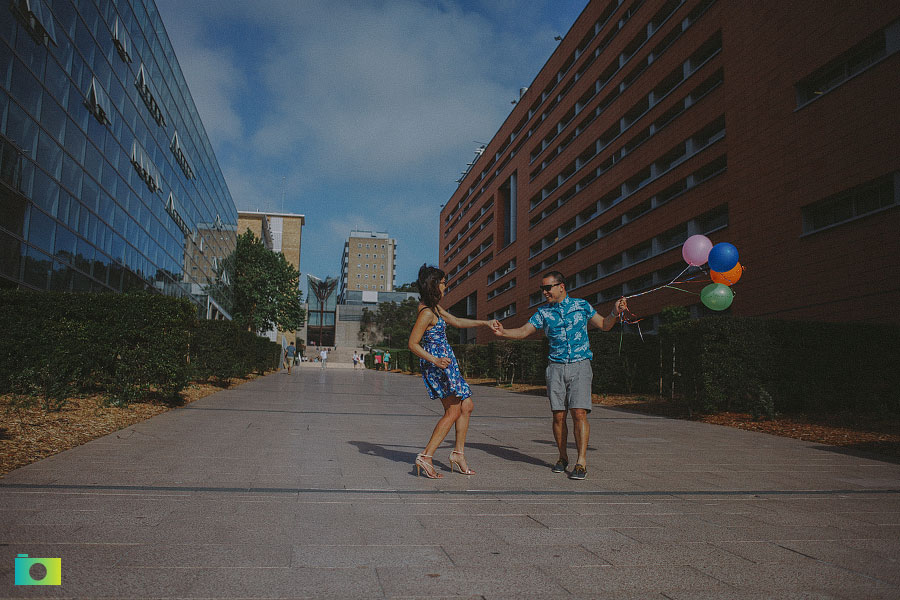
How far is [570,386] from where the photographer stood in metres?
5.30

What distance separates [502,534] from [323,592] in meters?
1.23

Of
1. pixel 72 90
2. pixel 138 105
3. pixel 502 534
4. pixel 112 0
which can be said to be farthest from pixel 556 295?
pixel 138 105

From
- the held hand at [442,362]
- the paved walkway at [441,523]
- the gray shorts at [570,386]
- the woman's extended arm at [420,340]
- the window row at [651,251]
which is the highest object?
the window row at [651,251]

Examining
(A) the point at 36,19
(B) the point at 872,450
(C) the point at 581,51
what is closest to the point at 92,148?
(A) the point at 36,19

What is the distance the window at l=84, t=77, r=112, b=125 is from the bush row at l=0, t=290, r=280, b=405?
11209 millimetres

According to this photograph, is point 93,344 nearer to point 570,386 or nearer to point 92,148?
point 570,386

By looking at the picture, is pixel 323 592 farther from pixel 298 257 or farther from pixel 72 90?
pixel 298 257

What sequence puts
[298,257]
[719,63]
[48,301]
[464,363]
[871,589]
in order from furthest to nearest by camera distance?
[298,257] → [464,363] → [719,63] → [48,301] → [871,589]

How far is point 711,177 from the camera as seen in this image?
2658 centimetres

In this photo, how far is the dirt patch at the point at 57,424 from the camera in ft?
17.5

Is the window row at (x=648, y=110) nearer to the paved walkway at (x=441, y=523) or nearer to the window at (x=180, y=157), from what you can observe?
the window at (x=180, y=157)

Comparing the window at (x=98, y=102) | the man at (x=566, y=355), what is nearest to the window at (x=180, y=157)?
the window at (x=98, y=102)

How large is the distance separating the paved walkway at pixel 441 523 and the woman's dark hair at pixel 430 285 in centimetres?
146

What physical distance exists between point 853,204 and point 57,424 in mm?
20838
